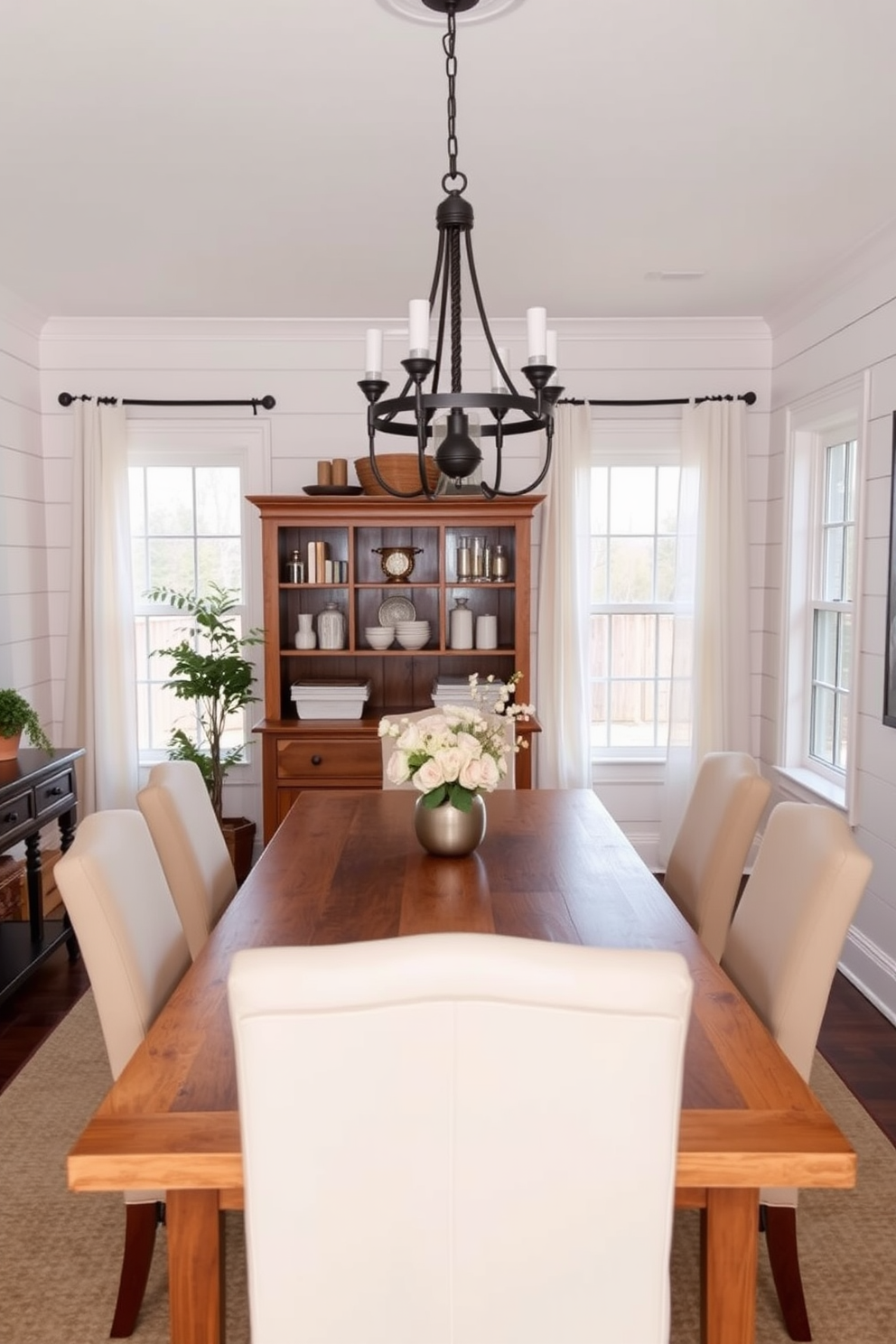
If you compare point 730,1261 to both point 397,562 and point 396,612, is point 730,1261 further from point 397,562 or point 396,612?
point 396,612

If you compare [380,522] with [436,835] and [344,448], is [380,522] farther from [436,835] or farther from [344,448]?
[436,835]

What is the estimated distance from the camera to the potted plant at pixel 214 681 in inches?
177

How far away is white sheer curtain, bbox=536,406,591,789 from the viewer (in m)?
4.77

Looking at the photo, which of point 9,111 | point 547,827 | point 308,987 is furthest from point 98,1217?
point 9,111

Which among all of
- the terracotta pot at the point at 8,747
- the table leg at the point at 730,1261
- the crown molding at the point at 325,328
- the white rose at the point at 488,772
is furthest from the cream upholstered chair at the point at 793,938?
the crown molding at the point at 325,328

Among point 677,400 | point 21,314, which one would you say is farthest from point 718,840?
point 21,314

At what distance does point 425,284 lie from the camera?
422 cm

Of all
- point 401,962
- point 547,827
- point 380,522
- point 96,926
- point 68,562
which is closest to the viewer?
point 401,962

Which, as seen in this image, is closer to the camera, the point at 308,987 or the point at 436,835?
the point at 308,987

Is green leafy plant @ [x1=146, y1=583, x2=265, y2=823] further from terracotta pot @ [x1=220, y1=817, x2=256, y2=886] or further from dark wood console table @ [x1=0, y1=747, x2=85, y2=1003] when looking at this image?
dark wood console table @ [x1=0, y1=747, x2=85, y2=1003]

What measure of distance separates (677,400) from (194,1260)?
426cm

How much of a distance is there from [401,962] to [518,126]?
244 centimetres

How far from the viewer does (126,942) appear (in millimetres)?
1820

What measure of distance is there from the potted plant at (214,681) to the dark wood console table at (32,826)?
71 cm
